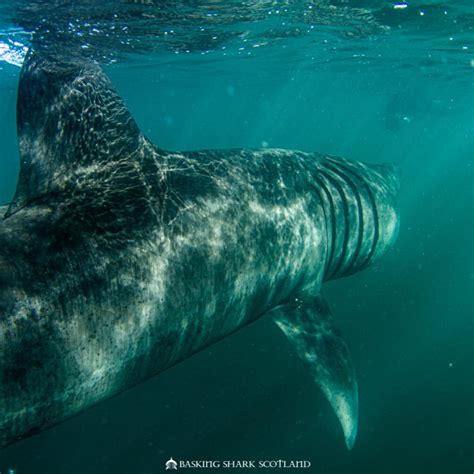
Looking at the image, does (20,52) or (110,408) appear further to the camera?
(20,52)

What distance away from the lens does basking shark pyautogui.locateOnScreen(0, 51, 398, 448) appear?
238 centimetres

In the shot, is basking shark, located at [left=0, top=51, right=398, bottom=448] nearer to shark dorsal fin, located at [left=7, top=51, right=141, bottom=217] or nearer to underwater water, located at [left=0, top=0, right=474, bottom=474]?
shark dorsal fin, located at [left=7, top=51, right=141, bottom=217]

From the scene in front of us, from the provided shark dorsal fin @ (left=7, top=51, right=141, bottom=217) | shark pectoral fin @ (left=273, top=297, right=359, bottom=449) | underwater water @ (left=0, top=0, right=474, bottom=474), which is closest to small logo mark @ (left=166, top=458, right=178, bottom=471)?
underwater water @ (left=0, top=0, right=474, bottom=474)

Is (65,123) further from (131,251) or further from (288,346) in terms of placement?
(288,346)

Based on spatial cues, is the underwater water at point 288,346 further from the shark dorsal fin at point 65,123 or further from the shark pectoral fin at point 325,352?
the shark dorsal fin at point 65,123

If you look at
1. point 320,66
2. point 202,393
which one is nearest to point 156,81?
point 320,66

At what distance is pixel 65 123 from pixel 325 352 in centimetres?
360

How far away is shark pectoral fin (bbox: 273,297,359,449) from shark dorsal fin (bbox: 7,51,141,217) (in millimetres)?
2659

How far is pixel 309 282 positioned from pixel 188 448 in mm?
4344

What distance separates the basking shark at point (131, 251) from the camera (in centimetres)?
238

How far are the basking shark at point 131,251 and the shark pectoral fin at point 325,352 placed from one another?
0.01 meters

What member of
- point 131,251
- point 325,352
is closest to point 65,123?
point 131,251

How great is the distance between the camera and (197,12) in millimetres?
12773

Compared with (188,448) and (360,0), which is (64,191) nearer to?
(188,448)
